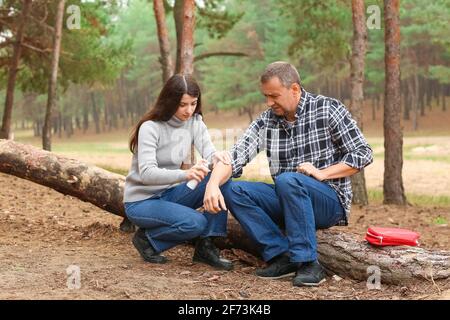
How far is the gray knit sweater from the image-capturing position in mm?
4766

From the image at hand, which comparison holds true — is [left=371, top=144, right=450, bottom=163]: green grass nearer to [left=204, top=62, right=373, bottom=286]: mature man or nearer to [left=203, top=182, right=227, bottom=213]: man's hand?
[left=204, top=62, right=373, bottom=286]: mature man

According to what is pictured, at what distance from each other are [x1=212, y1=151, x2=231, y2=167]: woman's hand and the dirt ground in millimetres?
876

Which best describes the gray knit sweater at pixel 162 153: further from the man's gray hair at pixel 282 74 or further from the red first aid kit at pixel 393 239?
the red first aid kit at pixel 393 239

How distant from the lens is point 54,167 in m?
6.51

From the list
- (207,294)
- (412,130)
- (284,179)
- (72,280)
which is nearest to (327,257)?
(284,179)

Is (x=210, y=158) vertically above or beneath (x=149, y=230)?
above

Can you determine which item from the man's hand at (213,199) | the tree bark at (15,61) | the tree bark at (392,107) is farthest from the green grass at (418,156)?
the man's hand at (213,199)

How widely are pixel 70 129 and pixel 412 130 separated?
122 feet

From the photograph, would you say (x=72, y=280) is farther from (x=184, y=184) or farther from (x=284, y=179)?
(x=284, y=179)

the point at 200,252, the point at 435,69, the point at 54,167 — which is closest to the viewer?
the point at 200,252

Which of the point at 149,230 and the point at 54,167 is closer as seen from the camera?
the point at 149,230

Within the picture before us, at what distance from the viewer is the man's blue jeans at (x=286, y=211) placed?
449cm

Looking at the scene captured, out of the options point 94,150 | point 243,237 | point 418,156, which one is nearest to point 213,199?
point 243,237
